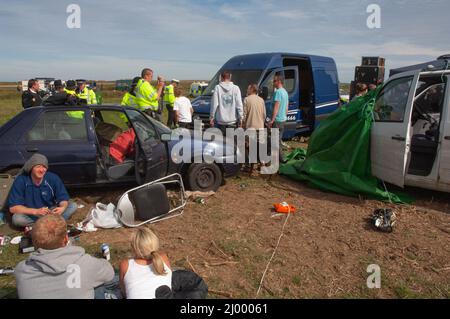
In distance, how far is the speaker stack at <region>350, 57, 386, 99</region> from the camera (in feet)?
43.6

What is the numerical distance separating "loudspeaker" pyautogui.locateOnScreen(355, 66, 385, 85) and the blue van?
2705 millimetres

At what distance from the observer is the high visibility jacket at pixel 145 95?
25.0 feet

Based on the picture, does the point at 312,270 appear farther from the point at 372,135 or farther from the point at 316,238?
the point at 372,135

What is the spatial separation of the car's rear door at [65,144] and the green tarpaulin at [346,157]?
12.0 feet

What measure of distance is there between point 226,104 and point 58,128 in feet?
10.3

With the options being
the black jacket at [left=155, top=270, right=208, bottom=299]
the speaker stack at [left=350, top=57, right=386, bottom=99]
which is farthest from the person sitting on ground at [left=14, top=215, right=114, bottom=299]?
the speaker stack at [left=350, top=57, right=386, bottom=99]

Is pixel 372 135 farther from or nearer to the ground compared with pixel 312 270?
farther from the ground

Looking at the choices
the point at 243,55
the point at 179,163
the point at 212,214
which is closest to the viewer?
the point at 212,214

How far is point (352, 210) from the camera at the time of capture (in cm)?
518

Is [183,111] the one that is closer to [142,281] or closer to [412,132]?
[412,132]

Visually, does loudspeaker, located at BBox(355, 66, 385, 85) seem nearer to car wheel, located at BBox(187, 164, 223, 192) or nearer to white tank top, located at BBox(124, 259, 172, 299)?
car wheel, located at BBox(187, 164, 223, 192)
